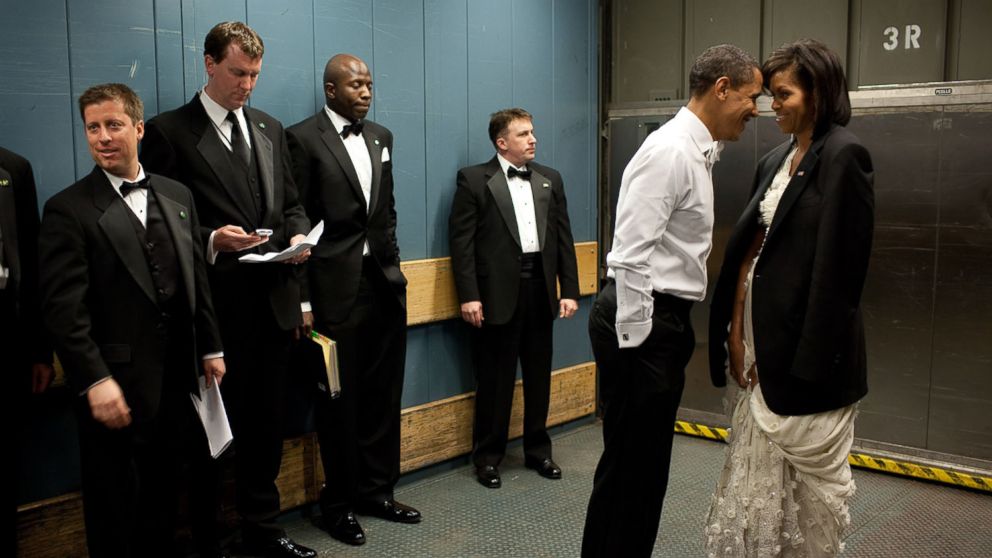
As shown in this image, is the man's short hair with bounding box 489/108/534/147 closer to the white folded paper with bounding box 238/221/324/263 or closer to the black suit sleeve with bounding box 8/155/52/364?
the white folded paper with bounding box 238/221/324/263

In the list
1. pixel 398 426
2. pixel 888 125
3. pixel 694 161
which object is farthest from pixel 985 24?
pixel 398 426

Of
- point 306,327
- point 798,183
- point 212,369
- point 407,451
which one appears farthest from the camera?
point 407,451

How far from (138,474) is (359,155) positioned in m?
1.60

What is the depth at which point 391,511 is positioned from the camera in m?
3.89

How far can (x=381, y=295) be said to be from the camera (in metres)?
3.84

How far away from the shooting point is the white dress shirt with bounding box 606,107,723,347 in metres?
2.62

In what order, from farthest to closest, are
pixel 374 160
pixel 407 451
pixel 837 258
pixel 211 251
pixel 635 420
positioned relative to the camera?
pixel 407 451 → pixel 374 160 → pixel 211 251 → pixel 635 420 → pixel 837 258

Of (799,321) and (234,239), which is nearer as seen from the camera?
(799,321)

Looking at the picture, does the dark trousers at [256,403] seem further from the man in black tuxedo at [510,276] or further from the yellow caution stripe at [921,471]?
the yellow caution stripe at [921,471]

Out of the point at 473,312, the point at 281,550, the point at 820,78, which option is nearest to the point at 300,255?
the point at 281,550

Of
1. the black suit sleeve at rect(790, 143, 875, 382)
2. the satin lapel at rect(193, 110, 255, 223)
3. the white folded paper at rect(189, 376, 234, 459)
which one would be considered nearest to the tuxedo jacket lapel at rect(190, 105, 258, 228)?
the satin lapel at rect(193, 110, 255, 223)

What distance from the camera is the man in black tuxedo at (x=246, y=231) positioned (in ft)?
10.3

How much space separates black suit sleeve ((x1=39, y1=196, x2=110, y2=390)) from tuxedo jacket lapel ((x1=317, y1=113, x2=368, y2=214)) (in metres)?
1.24

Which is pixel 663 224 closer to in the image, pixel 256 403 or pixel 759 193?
pixel 759 193
